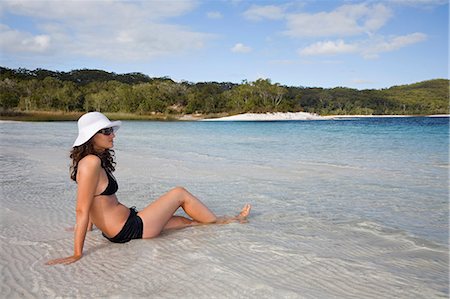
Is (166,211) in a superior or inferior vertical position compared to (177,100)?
inferior

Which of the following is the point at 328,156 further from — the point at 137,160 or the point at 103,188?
the point at 103,188

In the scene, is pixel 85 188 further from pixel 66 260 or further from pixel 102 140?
pixel 66 260

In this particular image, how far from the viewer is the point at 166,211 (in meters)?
4.74

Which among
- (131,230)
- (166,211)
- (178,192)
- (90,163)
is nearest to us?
(90,163)

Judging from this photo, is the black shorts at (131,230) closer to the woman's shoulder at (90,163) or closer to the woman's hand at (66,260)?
the woman's hand at (66,260)

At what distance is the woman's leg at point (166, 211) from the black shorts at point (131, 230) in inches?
2.4

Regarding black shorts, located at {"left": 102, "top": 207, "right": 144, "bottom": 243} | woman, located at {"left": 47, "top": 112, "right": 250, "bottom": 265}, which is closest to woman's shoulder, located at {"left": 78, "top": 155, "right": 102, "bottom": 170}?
woman, located at {"left": 47, "top": 112, "right": 250, "bottom": 265}

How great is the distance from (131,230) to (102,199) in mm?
537

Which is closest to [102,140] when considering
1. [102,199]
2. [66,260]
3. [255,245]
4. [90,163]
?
[90,163]

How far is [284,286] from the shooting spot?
3414 millimetres

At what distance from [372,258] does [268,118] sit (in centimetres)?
8625

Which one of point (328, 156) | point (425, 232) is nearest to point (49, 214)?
point (425, 232)

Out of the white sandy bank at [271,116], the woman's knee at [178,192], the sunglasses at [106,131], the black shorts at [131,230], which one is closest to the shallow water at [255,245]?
the black shorts at [131,230]

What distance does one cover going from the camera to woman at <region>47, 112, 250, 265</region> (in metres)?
3.91
